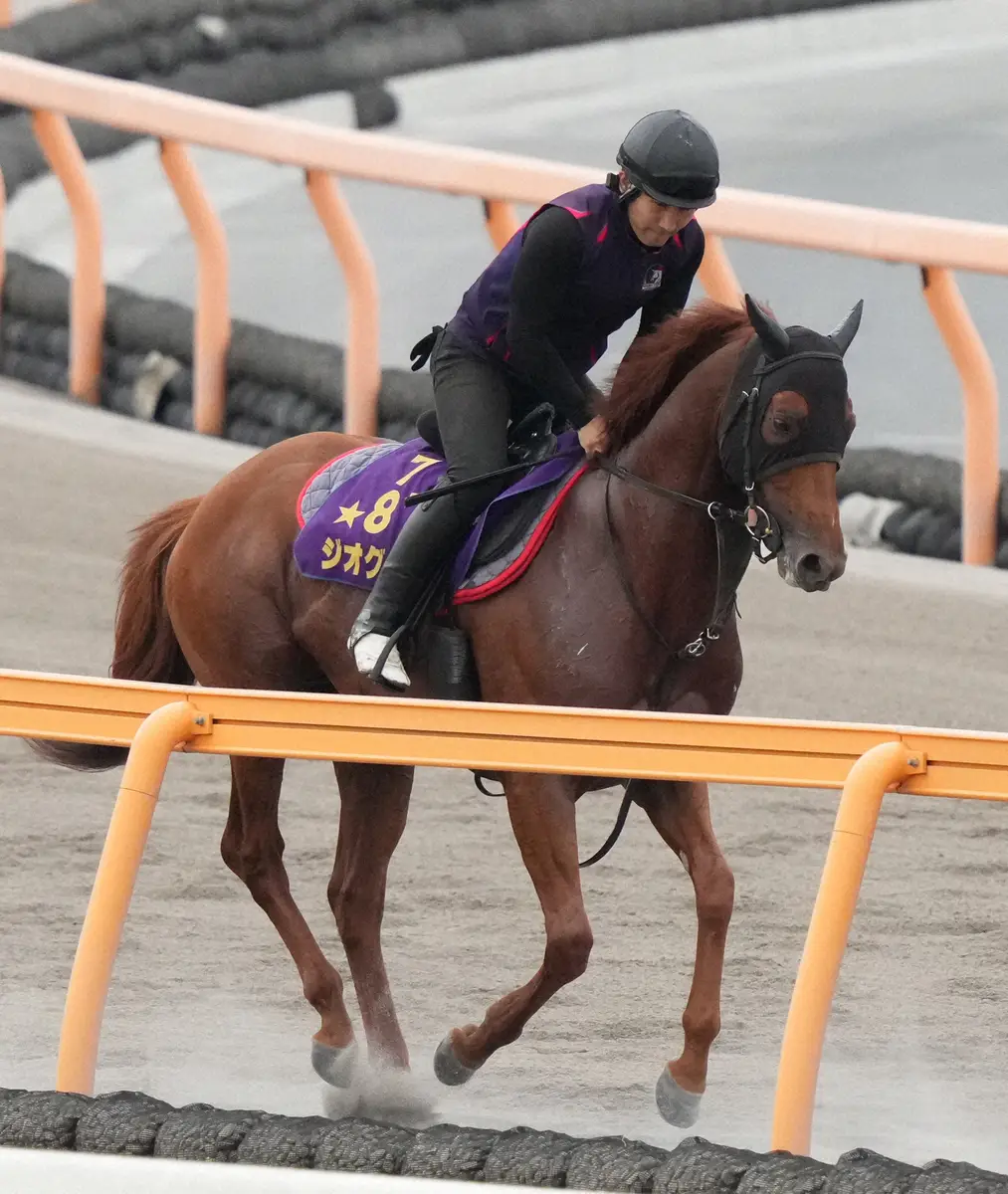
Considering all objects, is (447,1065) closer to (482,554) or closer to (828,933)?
(828,933)

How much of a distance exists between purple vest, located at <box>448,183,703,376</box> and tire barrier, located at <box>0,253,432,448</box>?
136 inches

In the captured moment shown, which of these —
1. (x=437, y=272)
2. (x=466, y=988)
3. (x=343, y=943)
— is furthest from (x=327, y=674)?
(x=437, y=272)

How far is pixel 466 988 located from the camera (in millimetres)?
3416

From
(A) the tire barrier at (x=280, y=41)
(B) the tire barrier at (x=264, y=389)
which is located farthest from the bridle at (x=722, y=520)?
(A) the tire barrier at (x=280, y=41)

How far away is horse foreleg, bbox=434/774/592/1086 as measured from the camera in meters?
3.31

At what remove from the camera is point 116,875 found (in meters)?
3.15

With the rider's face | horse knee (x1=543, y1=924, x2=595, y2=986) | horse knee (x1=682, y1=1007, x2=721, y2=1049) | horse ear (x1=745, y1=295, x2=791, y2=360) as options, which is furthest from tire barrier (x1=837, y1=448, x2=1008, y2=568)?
horse knee (x1=682, y1=1007, x2=721, y2=1049)

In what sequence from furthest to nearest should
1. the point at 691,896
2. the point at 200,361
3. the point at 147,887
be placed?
the point at 200,361
the point at 691,896
the point at 147,887

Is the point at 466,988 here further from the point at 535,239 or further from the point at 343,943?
the point at 535,239

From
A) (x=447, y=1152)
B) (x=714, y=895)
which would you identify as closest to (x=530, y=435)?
(x=714, y=895)

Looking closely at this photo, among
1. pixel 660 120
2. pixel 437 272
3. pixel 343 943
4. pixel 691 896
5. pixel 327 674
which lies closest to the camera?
pixel 691 896

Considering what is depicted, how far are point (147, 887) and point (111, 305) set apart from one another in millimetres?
6002

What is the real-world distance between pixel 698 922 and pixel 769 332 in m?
1.10

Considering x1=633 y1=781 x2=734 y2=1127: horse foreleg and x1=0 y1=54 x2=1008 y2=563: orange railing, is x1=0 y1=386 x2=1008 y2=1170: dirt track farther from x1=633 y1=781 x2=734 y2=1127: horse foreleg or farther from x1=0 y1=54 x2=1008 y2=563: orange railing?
x1=0 y1=54 x2=1008 y2=563: orange railing
